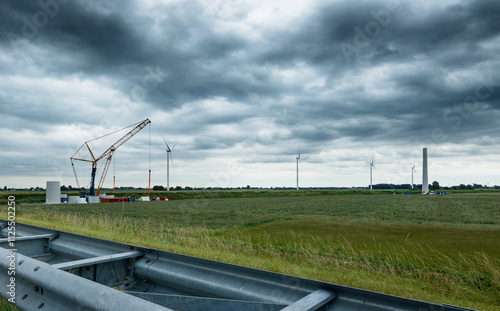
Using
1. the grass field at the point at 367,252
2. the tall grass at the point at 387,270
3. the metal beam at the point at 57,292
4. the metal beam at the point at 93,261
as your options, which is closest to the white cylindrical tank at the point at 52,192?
the grass field at the point at 367,252

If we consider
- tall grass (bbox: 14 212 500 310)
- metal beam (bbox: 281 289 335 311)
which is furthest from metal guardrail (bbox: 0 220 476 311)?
tall grass (bbox: 14 212 500 310)

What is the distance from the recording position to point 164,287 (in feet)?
14.4

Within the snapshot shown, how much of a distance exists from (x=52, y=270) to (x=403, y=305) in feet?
10.7

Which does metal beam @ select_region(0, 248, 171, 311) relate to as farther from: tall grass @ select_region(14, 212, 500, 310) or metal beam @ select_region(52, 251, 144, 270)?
tall grass @ select_region(14, 212, 500, 310)

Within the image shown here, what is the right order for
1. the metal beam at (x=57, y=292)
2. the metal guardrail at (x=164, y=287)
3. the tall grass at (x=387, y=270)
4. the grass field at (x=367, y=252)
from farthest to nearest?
the grass field at (x=367, y=252), the tall grass at (x=387, y=270), the metal guardrail at (x=164, y=287), the metal beam at (x=57, y=292)

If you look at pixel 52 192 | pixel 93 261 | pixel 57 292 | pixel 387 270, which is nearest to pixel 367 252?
pixel 387 270

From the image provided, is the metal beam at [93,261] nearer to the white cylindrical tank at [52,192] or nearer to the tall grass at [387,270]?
the tall grass at [387,270]

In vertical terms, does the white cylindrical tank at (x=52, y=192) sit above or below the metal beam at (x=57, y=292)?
below

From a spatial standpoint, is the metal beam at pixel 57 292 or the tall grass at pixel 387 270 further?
the tall grass at pixel 387 270

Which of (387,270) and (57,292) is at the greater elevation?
(57,292)

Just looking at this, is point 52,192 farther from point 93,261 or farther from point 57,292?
point 57,292

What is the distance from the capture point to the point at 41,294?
3494 millimetres

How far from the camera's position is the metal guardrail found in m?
2.85

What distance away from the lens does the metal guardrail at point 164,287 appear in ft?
9.34
